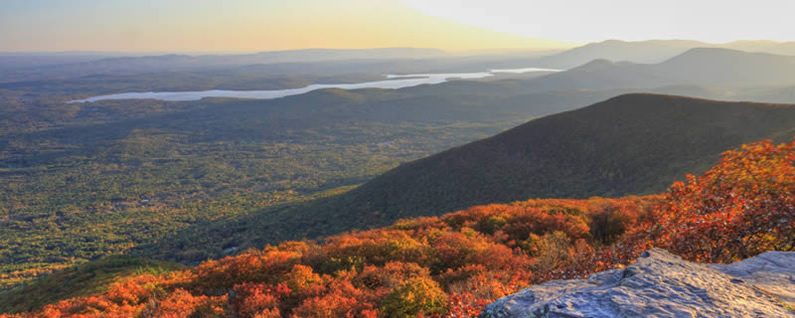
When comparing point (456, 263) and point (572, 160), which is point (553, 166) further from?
point (456, 263)

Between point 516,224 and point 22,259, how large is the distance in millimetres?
66532

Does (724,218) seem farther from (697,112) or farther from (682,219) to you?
(697,112)

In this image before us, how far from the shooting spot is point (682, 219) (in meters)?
7.10

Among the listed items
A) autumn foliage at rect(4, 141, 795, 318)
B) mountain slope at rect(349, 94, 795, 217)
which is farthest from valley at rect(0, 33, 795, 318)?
mountain slope at rect(349, 94, 795, 217)

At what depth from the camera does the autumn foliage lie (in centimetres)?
603

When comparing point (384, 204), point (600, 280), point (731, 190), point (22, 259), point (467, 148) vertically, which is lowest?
point (22, 259)

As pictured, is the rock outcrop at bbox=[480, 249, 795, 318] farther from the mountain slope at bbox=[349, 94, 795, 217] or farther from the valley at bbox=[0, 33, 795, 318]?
the mountain slope at bbox=[349, 94, 795, 217]

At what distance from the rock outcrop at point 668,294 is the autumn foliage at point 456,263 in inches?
41.3

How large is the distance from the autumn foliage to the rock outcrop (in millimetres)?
1049

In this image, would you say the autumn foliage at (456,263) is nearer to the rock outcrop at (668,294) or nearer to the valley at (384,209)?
the valley at (384,209)

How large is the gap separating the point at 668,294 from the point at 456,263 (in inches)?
212

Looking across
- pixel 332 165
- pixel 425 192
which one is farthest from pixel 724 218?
pixel 332 165

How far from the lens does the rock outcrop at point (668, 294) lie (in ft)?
11.3

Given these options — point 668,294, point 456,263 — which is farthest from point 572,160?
point 668,294
